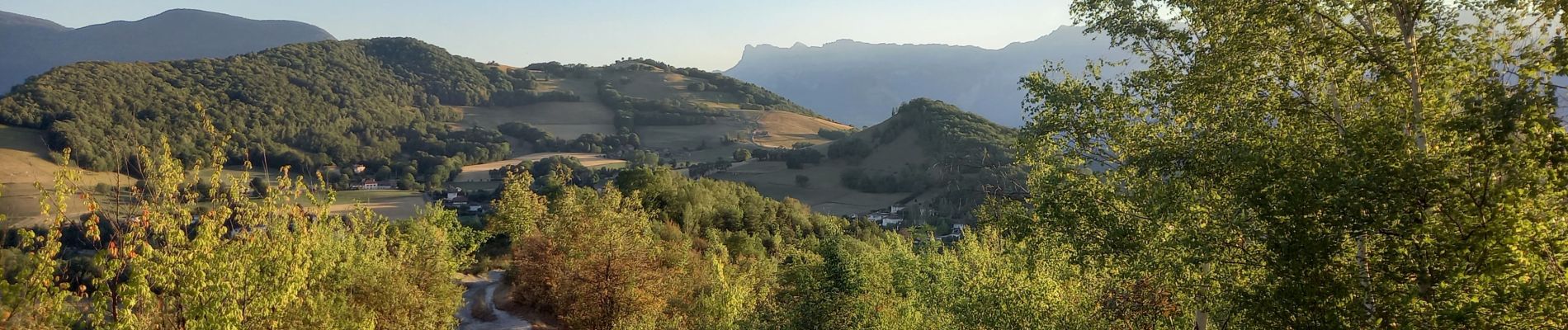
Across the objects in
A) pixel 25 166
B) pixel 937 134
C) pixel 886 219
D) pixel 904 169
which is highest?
pixel 937 134

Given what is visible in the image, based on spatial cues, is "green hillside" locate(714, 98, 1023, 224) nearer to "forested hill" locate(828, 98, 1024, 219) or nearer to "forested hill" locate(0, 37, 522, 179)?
"forested hill" locate(828, 98, 1024, 219)

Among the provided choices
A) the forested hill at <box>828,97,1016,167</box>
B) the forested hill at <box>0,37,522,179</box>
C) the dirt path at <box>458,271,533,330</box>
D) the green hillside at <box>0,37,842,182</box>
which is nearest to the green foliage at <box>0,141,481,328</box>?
the dirt path at <box>458,271,533,330</box>

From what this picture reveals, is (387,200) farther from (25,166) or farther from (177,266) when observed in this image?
(177,266)

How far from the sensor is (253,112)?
483 feet

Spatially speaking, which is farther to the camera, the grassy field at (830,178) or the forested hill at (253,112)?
the grassy field at (830,178)

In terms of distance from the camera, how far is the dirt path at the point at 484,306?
28812mm

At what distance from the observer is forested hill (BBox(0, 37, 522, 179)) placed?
113 m

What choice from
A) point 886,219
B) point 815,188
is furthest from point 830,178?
point 886,219

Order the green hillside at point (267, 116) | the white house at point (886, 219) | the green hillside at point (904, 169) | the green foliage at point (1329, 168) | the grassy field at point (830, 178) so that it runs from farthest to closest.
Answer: the grassy field at point (830, 178)
the green hillside at point (904, 169)
the green hillside at point (267, 116)
the white house at point (886, 219)
the green foliage at point (1329, 168)

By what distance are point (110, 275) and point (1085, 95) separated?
13.7m

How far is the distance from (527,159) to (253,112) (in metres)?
57.2

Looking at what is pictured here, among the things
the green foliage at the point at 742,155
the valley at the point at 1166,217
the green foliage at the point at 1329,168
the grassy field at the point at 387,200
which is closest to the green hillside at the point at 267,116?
the grassy field at the point at 387,200

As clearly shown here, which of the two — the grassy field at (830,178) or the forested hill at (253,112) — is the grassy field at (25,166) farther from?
the grassy field at (830,178)

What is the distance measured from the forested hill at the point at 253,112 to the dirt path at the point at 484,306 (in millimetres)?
81099
